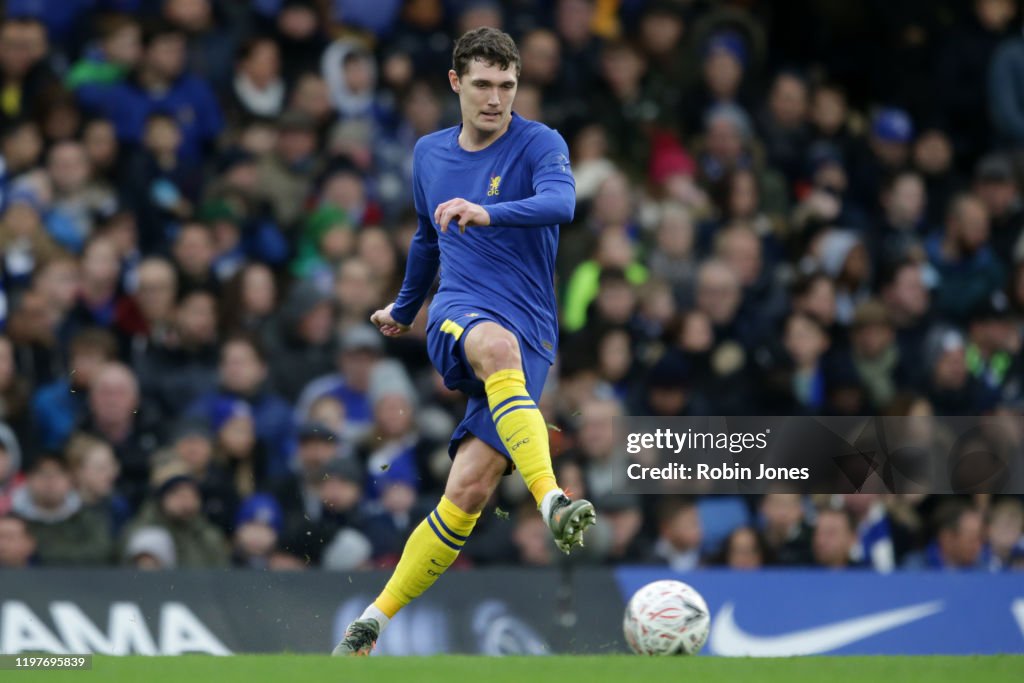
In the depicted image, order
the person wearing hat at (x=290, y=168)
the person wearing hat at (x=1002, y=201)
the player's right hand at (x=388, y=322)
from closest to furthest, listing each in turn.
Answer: the player's right hand at (x=388, y=322)
the person wearing hat at (x=290, y=168)
the person wearing hat at (x=1002, y=201)

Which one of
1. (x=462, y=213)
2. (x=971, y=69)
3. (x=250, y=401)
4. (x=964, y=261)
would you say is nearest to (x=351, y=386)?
(x=250, y=401)

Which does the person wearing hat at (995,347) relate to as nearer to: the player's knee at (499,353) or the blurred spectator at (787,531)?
the blurred spectator at (787,531)

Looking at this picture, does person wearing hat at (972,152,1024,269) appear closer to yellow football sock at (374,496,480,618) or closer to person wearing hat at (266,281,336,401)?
person wearing hat at (266,281,336,401)

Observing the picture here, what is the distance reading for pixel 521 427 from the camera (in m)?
7.15

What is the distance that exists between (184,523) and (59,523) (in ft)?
2.18

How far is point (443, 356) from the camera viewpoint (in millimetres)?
7406

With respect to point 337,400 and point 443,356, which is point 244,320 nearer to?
point 337,400

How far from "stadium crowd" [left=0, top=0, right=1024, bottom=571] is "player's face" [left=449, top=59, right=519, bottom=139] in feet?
8.62

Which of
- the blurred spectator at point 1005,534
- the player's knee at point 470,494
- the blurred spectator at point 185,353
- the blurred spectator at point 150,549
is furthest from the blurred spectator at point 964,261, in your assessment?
the player's knee at point 470,494

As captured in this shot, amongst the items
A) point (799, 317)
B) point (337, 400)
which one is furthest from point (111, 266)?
point (799, 317)

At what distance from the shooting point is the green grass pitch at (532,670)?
6449mm
